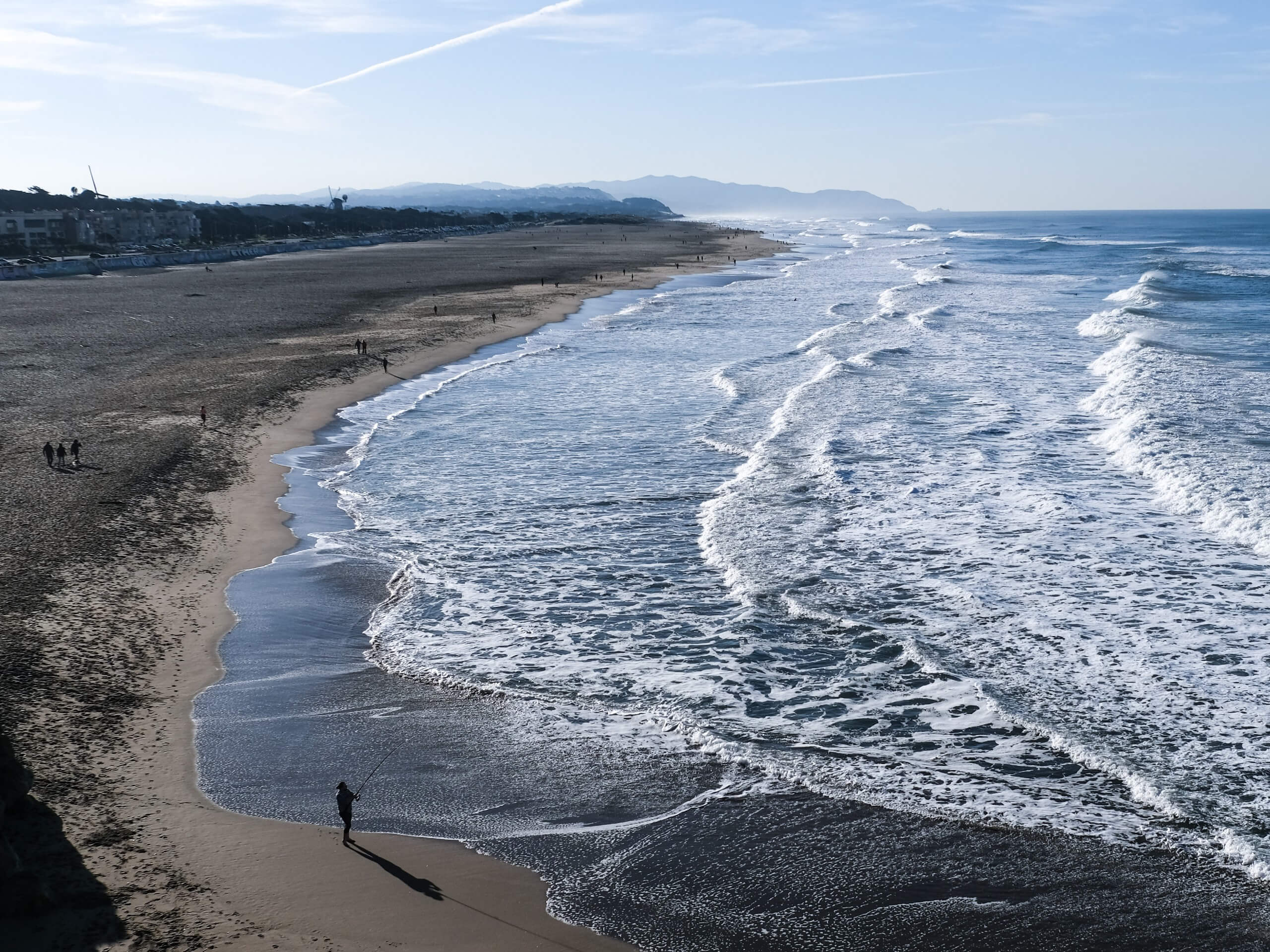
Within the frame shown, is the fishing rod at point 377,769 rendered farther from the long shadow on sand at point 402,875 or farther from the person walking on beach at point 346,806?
the long shadow on sand at point 402,875

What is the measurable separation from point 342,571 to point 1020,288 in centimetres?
5399

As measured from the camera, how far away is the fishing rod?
10305 millimetres

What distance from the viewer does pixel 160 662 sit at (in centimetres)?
1302

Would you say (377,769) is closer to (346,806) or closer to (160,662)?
(346,806)

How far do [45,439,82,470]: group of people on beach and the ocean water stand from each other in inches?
194

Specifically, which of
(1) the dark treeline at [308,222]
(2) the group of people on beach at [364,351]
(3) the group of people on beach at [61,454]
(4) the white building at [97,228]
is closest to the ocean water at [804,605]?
(2) the group of people on beach at [364,351]

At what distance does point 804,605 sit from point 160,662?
8.73 metres

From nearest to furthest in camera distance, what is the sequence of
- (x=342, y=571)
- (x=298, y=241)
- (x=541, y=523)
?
(x=342, y=571) → (x=541, y=523) → (x=298, y=241)

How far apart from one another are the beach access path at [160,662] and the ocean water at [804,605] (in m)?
0.65

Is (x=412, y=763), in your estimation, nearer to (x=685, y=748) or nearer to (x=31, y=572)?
(x=685, y=748)

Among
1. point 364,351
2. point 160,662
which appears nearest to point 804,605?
point 160,662

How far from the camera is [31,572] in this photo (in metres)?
15.4

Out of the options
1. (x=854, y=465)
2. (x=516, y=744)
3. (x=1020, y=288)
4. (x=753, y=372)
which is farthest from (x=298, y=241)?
(x=516, y=744)

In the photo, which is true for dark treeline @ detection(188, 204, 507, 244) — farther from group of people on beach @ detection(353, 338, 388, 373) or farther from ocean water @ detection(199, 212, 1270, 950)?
ocean water @ detection(199, 212, 1270, 950)
